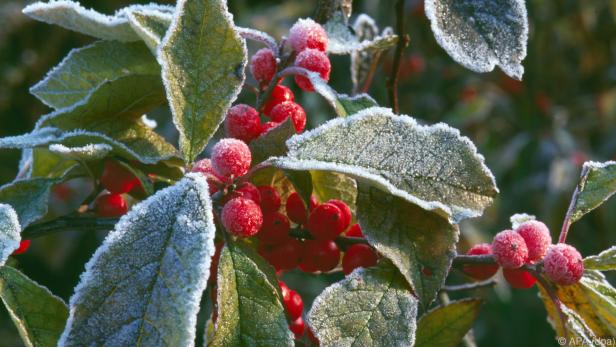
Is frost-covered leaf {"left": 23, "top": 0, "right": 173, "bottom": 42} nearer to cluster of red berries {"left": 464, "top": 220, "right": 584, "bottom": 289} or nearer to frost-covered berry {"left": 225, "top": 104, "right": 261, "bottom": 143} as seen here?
frost-covered berry {"left": 225, "top": 104, "right": 261, "bottom": 143}

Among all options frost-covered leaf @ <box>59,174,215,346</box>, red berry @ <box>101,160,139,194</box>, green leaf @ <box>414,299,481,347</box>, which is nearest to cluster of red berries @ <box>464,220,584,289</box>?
green leaf @ <box>414,299,481,347</box>

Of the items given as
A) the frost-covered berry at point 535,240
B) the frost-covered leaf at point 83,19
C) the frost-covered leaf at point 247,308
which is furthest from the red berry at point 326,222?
the frost-covered leaf at point 83,19

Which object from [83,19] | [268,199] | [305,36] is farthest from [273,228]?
[83,19]

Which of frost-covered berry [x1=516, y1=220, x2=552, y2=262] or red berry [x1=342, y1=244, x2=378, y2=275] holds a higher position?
frost-covered berry [x1=516, y1=220, x2=552, y2=262]

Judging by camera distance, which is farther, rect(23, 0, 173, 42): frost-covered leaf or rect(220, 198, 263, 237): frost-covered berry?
rect(23, 0, 173, 42): frost-covered leaf

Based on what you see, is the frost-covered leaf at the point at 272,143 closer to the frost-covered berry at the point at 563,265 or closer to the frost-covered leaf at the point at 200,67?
the frost-covered leaf at the point at 200,67

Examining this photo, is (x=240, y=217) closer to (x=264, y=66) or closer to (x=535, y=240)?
(x=264, y=66)
